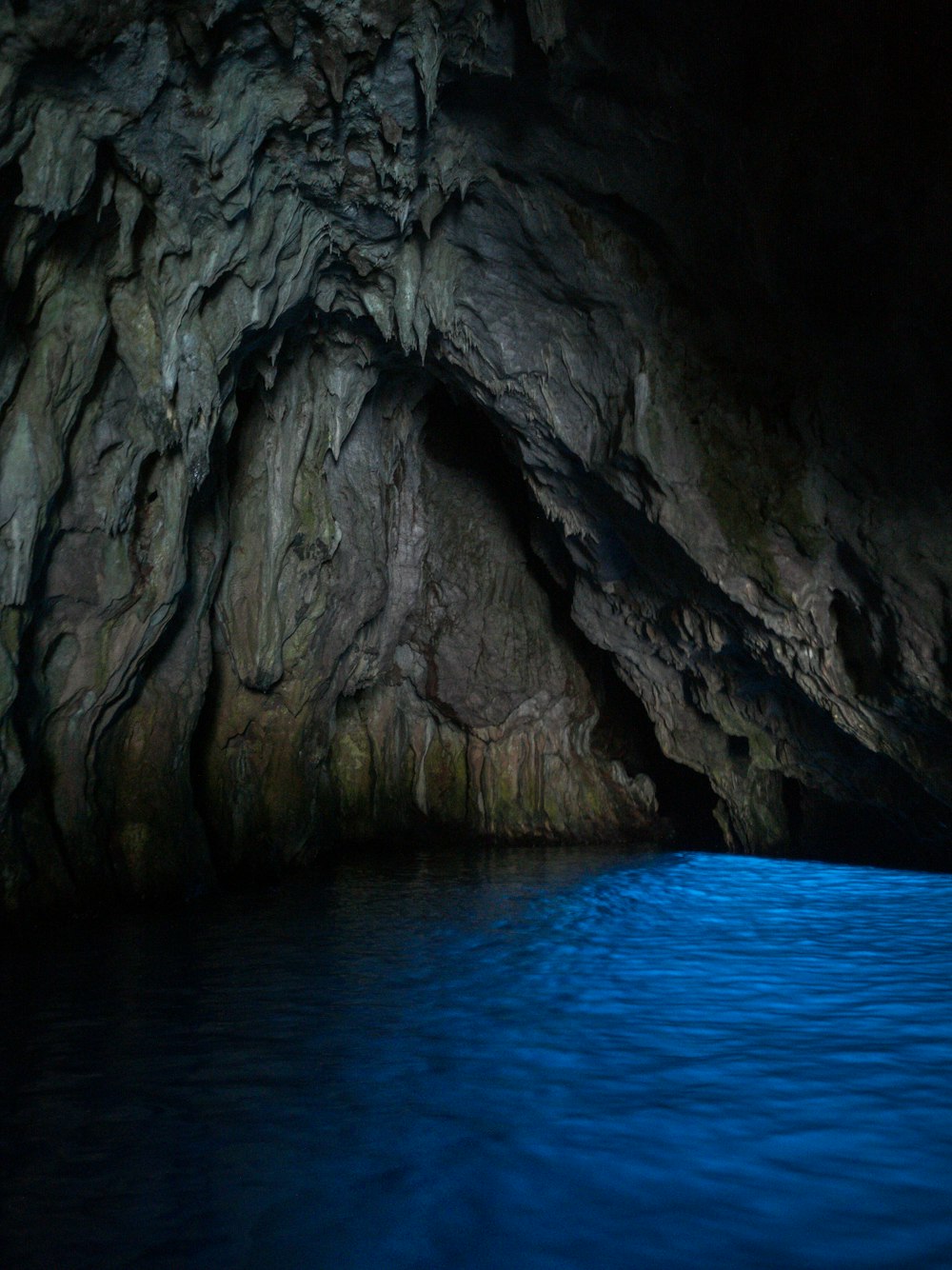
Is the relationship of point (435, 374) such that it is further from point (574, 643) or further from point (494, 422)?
point (574, 643)

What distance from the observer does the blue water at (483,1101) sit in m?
2.54

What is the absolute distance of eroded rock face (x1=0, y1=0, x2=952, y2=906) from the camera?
250 inches

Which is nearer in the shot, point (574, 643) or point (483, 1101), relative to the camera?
point (483, 1101)

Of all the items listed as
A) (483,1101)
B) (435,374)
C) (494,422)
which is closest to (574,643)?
(494,422)

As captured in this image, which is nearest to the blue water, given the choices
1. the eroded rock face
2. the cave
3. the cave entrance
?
the cave

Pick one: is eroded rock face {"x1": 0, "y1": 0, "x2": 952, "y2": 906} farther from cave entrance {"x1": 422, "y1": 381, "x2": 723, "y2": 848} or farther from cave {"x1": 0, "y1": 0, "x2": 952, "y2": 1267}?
cave entrance {"x1": 422, "y1": 381, "x2": 723, "y2": 848}

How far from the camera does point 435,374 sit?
36.9ft

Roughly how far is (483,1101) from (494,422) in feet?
28.8

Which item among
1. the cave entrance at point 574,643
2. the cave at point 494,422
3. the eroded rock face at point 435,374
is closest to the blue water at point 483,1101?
the cave at point 494,422

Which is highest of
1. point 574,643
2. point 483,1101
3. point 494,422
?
point 494,422

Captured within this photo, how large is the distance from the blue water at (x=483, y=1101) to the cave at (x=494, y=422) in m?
0.08

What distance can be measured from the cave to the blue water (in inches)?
3.1

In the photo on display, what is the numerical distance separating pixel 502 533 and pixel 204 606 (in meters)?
5.97

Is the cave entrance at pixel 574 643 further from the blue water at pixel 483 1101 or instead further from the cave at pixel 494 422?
the blue water at pixel 483 1101
